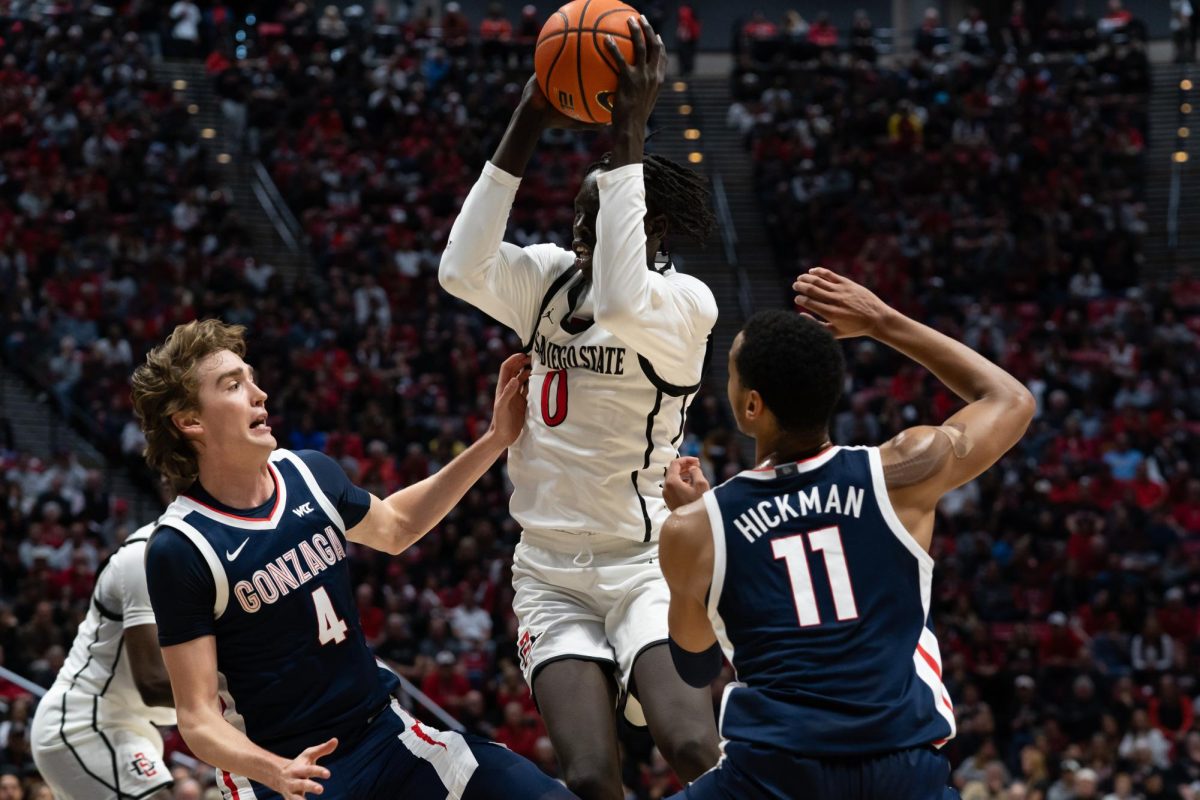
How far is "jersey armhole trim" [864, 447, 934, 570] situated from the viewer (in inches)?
147

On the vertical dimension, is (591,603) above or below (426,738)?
above

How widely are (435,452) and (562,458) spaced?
10.6 metres

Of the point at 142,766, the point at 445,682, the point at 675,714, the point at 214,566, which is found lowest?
the point at 445,682

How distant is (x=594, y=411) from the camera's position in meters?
5.01

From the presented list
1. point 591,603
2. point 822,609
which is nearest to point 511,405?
point 591,603

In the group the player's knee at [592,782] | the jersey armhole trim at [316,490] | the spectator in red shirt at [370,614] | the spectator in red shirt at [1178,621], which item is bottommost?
the spectator in red shirt at [1178,621]

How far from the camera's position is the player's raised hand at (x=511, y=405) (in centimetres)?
516

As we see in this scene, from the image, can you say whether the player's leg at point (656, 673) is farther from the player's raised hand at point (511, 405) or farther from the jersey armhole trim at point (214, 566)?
the jersey armhole trim at point (214, 566)

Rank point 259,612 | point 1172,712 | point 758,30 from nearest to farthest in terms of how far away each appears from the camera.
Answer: point 259,612
point 1172,712
point 758,30

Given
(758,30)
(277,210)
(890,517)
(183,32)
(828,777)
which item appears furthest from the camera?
(758,30)

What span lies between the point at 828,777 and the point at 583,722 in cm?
121

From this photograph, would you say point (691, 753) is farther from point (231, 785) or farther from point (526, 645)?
point (231, 785)

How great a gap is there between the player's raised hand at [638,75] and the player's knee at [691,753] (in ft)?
6.20

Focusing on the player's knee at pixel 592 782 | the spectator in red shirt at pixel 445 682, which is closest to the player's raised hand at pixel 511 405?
the player's knee at pixel 592 782
